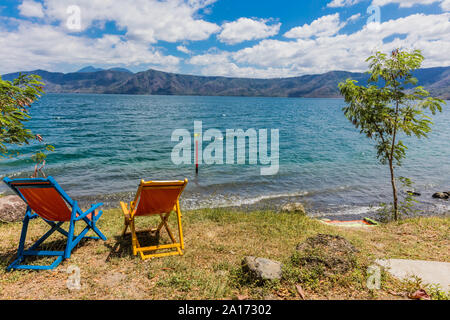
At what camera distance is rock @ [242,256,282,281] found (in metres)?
4.43

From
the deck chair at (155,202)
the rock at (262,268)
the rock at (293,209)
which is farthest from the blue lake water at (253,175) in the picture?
the rock at (262,268)

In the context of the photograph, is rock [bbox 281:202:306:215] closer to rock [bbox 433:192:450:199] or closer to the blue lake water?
the blue lake water

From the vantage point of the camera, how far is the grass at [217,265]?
13.8ft

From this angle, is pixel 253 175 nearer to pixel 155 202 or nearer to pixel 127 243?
pixel 127 243

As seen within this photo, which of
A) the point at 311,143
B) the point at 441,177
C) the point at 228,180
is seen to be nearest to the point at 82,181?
the point at 228,180

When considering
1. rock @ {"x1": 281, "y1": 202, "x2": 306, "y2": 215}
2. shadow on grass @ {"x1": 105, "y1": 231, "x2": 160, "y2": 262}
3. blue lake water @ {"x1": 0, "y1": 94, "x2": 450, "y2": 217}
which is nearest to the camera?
shadow on grass @ {"x1": 105, "y1": 231, "x2": 160, "y2": 262}

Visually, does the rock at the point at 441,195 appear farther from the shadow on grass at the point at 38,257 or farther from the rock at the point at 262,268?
the shadow on grass at the point at 38,257

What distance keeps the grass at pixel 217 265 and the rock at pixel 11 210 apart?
178 cm

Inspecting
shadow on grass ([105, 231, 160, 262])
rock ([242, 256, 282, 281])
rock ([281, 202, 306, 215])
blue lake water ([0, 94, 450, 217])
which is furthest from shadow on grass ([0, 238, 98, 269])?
rock ([281, 202, 306, 215])

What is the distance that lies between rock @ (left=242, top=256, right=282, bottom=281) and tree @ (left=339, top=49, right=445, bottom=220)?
21.8ft

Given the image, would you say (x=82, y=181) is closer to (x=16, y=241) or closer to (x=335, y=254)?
(x=16, y=241)

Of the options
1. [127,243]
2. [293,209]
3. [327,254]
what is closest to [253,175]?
[293,209]
